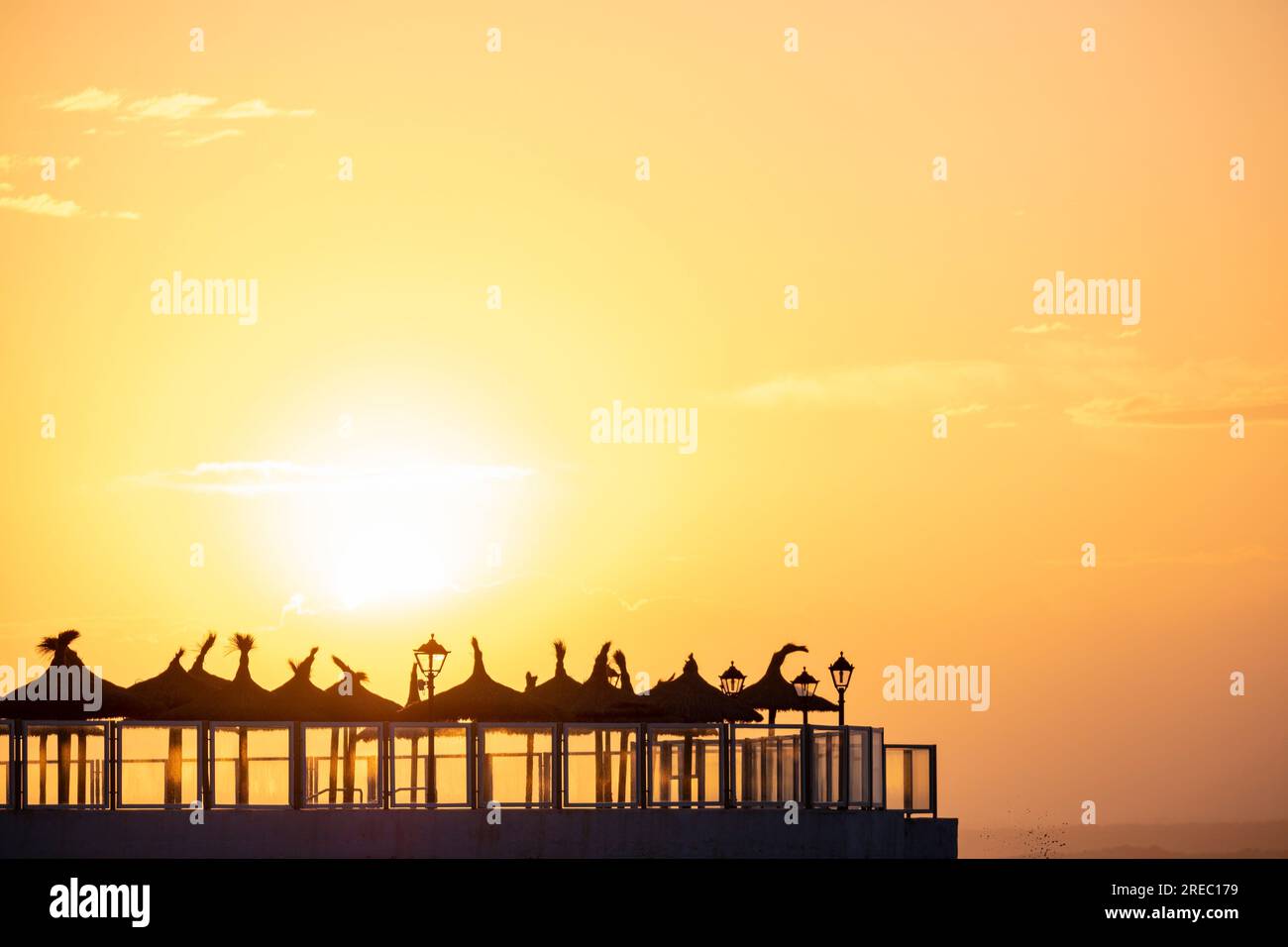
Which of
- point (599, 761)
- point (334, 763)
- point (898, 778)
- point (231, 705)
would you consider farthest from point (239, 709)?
point (898, 778)

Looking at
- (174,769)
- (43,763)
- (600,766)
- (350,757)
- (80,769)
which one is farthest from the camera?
(350,757)

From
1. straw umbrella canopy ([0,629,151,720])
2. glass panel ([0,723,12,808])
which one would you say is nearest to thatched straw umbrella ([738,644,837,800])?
straw umbrella canopy ([0,629,151,720])

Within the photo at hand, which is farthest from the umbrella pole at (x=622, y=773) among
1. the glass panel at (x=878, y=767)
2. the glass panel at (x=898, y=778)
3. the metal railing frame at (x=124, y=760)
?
the metal railing frame at (x=124, y=760)

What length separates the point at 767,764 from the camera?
1714 inches

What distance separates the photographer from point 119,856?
3988 centimetres

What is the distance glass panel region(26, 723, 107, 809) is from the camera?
40969 mm

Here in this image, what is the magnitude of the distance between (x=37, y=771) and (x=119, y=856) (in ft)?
8.62

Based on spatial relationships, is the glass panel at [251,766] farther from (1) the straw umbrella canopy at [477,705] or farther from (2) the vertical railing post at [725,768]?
(2) the vertical railing post at [725,768]

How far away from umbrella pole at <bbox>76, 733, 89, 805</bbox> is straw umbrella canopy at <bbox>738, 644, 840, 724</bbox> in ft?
44.0

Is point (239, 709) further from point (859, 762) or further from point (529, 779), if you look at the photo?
point (859, 762)

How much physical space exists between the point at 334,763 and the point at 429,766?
2.35m
